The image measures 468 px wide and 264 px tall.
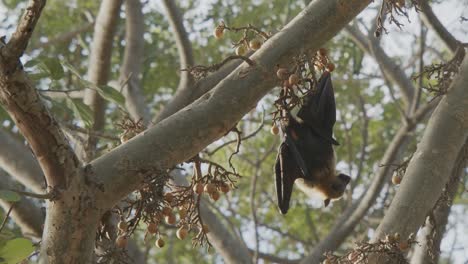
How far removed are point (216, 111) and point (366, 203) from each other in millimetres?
5126

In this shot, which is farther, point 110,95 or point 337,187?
point 337,187

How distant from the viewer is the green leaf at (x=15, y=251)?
318cm

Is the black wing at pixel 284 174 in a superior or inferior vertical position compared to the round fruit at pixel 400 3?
superior

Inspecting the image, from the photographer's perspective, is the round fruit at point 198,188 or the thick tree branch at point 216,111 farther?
the round fruit at point 198,188

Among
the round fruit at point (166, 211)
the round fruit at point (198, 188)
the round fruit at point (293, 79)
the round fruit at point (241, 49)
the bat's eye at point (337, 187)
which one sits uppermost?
the bat's eye at point (337, 187)

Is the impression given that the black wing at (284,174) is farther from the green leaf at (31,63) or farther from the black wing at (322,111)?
the green leaf at (31,63)

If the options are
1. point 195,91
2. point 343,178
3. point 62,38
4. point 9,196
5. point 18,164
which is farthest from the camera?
point 62,38

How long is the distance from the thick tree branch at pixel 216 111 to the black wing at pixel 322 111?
1599 mm

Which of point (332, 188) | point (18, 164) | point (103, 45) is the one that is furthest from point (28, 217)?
point (332, 188)

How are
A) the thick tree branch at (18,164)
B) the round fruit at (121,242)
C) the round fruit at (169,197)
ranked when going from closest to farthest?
1. the round fruit at (121,242)
2. the round fruit at (169,197)
3. the thick tree branch at (18,164)

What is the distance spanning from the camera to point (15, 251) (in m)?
3.19

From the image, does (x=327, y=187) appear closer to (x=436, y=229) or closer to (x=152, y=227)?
(x=436, y=229)

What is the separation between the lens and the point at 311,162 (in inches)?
226

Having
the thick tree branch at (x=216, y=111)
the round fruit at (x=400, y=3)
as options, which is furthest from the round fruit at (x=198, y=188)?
the round fruit at (x=400, y=3)
